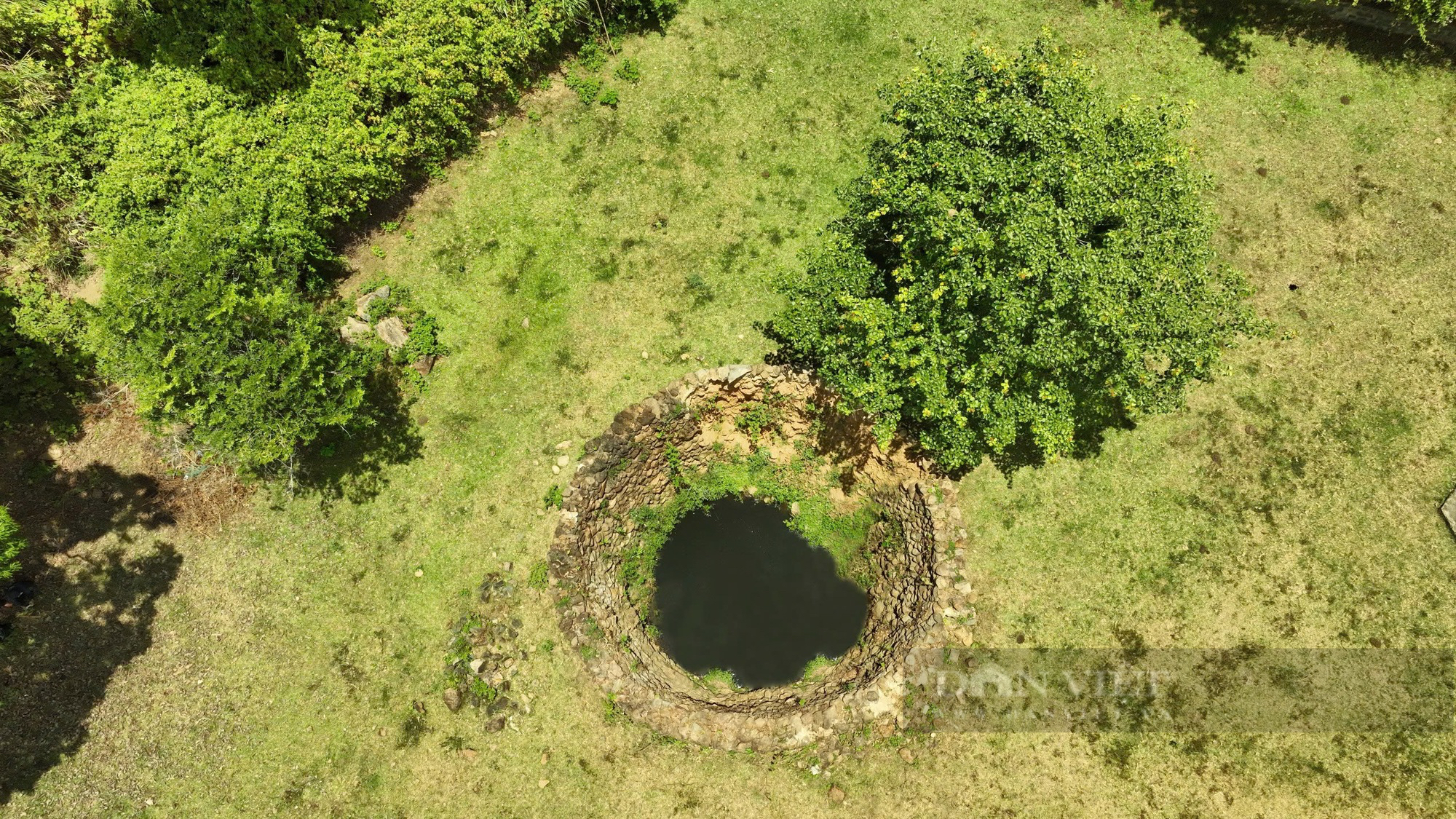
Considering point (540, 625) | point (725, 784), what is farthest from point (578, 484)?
point (725, 784)

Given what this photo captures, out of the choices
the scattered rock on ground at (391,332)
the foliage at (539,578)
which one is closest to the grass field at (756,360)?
the foliage at (539,578)

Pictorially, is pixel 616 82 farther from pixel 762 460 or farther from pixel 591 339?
pixel 762 460

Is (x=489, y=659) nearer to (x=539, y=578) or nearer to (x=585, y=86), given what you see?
(x=539, y=578)

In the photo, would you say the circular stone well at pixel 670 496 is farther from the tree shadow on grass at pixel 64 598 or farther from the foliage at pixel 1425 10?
the foliage at pixel 1425 10

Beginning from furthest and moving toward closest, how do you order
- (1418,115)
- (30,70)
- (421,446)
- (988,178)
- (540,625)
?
Answer: (1418,115), (421,446), (540,625), (30,70), (988,178)

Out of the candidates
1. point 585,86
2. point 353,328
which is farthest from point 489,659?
point 585,86
